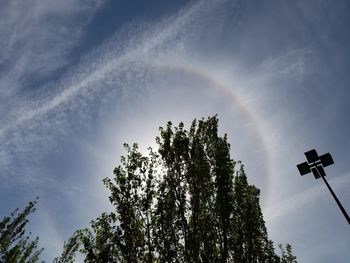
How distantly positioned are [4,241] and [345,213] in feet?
63.5

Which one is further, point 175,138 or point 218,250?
point 175,138

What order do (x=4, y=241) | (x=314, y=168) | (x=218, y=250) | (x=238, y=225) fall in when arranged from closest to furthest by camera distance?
1. (x=314, y=168)
2. (x=218, y=250)
3. (x=238, y=225)
4. (x=4, y=241)

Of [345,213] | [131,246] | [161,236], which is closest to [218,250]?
[161,236]

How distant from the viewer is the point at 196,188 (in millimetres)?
15133

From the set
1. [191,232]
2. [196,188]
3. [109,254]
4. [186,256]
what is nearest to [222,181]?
[196,188]

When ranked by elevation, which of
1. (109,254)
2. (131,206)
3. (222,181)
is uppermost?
(222,181)

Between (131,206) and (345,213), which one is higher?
(131,206)

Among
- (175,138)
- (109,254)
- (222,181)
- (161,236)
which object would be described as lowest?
(109,254)

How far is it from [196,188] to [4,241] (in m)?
13.1

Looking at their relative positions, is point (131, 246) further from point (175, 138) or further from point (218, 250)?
point (175, 138)

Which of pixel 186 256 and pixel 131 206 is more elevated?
pixel 131 206

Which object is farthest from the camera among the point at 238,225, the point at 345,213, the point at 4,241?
the point at 4,241

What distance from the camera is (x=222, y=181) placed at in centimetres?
1466

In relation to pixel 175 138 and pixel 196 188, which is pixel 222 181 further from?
pixel 175 138
